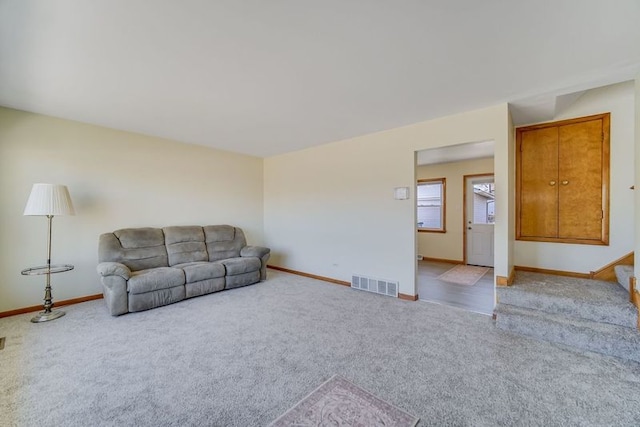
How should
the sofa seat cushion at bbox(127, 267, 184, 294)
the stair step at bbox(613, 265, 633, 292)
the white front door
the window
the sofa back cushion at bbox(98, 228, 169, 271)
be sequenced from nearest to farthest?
the stair step at bbox(613, 265, 633, 292) < the sofa seat cushion at bbox(127, 267, 184, 294) < the sofa back cushion at bbox(98, 228, 169, 271) < the white front door < the window

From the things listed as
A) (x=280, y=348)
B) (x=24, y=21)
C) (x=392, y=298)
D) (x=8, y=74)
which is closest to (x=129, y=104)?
(x=8, y=74)

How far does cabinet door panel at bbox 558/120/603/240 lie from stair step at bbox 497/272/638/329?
0.72 m

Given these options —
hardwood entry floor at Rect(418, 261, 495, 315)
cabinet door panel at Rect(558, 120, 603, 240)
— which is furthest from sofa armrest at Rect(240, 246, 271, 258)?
cabinet door panel at Rect(558, 120, 603, 240)

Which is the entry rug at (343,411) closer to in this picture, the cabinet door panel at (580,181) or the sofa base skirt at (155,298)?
the sofa base skirt at (155,298)

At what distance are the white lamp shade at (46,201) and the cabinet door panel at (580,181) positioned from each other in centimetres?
639

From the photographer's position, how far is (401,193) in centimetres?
375

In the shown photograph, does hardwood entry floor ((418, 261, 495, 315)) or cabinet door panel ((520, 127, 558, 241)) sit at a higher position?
cabinet door panel ((520, 127, 558, 241))

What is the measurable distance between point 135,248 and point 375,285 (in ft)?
11.8

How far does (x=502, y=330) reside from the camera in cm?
267

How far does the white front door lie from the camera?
231 inches

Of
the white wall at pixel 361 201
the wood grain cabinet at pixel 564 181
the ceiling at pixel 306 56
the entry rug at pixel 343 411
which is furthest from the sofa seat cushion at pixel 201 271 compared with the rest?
the wood grain cabinet at pixel 564 181

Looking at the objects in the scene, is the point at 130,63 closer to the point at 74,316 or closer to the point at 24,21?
the point at 24,21

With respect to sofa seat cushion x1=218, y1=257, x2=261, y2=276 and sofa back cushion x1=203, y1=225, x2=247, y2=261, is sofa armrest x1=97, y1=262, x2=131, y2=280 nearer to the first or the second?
sofa seat cushion x1=218, y1=257, x2=261, y2=276

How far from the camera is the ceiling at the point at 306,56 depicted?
1.61 m
